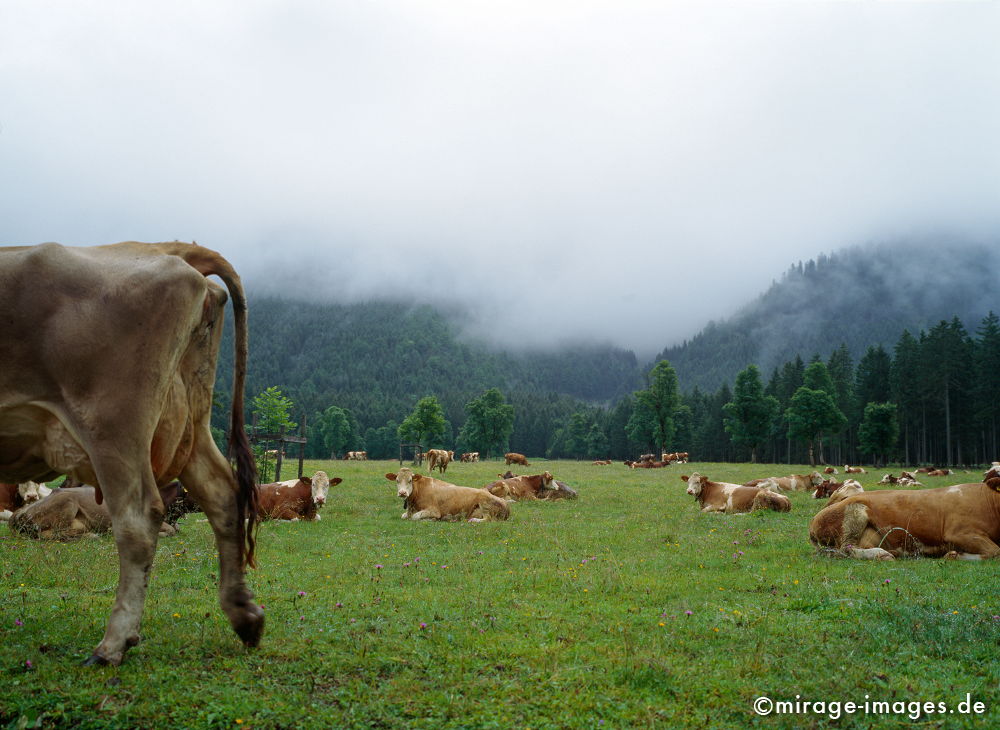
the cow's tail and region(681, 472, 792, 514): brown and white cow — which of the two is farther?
region(681, 472, 792, 514): brown and white cow

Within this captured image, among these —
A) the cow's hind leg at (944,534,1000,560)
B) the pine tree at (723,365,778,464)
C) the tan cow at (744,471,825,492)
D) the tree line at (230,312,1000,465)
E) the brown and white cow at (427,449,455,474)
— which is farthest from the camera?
the pine tree at (723,365,778,464)

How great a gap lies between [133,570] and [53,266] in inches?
94.8

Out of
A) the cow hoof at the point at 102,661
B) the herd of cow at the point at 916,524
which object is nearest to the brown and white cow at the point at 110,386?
the cow hoof at the point at 102,661

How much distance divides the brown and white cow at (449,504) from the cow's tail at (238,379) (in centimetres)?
1099

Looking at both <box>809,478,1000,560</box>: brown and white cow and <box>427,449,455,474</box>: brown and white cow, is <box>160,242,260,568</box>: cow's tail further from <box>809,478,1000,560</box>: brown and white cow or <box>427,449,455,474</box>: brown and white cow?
<box>427,449,455,474</box>: brown and white cow

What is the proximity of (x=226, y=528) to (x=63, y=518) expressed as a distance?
919 cm

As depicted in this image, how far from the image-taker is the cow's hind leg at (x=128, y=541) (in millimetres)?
4543

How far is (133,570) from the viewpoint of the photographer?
466 cm

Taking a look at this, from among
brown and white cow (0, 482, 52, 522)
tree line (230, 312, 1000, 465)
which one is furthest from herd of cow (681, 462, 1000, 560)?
tree line (230, 312, 1000, 465)

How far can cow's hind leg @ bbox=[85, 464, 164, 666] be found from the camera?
454 centimetres

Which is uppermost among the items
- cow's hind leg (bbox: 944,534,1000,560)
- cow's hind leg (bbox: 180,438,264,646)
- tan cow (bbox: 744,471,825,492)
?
cow's hind leg (bbox: 180,438,264,646)

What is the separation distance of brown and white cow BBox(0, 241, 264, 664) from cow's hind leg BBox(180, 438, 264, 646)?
0.05 feet

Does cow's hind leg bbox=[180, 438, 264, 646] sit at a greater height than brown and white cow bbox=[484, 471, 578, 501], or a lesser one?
greater

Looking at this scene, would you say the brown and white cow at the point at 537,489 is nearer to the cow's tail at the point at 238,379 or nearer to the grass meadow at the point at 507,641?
the grass meadow at the point at 507,641
